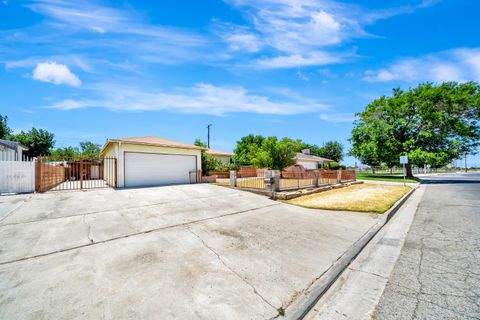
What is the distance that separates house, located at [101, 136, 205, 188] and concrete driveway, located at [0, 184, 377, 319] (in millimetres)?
5638

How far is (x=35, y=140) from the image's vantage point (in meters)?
31.6

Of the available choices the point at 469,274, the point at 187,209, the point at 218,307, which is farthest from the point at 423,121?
the point at 218,307

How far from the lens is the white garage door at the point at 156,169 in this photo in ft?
42.6

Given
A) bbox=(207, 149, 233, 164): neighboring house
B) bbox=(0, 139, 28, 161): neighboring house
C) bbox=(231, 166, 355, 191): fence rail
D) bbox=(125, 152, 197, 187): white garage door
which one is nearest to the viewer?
bbox=(231, 166, 355, 191): fence rail

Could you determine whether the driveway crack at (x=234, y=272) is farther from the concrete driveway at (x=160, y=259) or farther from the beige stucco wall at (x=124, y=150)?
the beige stucco wall at (x=124, y=150)

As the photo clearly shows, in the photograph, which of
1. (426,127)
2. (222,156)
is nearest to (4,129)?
(222,156)

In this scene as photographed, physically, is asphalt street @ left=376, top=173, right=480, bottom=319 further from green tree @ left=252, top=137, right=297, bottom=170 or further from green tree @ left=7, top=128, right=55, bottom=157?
green tree @ left=7, top=128, right=55, bottom=157

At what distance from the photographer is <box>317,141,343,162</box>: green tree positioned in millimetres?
52781

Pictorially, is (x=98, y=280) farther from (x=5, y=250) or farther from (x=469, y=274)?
(x=469, y=274)

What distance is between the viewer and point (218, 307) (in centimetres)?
254

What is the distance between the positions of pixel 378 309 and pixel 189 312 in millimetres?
2380

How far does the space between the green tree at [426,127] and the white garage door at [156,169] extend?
21223 millimetres

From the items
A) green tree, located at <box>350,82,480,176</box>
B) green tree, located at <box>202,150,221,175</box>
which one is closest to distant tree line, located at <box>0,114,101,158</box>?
green tree, located at <box>202,150,221,175</box>

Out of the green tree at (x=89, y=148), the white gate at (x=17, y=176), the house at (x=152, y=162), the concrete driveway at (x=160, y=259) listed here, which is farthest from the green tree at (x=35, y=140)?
the concrete driveway at (x=160, y=259)
